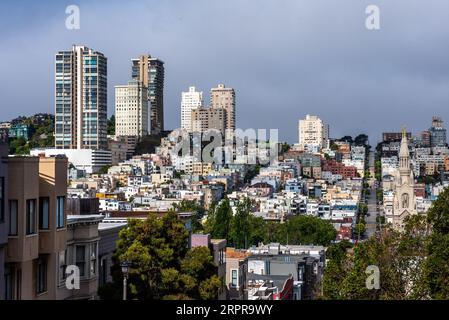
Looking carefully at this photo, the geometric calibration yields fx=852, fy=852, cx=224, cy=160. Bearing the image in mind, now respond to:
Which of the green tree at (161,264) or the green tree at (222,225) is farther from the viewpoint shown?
the green tree at (222,225)

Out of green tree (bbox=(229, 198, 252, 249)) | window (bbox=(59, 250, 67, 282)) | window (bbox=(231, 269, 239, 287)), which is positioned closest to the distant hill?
green tree (bbox=(229, 198, 252, 249))

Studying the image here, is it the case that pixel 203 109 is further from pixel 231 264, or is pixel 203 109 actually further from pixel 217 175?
pixel 231 264

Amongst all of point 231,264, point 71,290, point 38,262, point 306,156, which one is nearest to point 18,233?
point 38,262

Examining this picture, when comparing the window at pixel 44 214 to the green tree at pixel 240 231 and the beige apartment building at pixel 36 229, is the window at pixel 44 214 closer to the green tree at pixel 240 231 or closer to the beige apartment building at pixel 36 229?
the beige apartment building at pixel 36 229

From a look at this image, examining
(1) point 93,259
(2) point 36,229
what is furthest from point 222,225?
(2) point 36,229

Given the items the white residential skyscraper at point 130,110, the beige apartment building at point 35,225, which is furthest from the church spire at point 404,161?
the white residential skyscraper at point 130,110

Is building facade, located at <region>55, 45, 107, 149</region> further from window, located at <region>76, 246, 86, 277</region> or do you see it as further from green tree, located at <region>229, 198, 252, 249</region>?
window, located at <region>76, 246, 86, 277</region>
